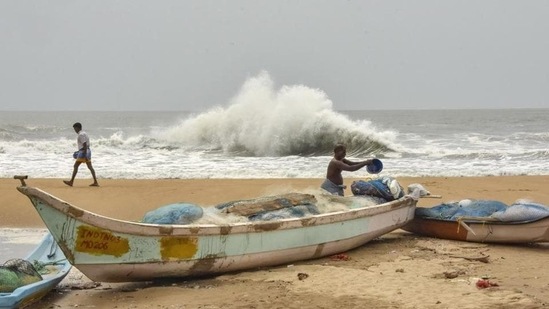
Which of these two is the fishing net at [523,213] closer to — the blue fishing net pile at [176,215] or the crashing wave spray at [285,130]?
the blue fishing net pile at [176,215]

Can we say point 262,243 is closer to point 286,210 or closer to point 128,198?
point 286,210

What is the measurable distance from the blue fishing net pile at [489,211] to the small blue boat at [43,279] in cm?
462

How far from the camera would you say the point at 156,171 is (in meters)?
16.9

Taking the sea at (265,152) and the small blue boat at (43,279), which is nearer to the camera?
the small blue boat at (43,279)

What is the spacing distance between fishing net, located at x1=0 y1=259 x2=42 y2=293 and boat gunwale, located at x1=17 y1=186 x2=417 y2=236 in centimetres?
68

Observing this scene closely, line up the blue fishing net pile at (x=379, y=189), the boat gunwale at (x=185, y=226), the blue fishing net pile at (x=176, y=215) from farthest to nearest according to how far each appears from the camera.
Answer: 1. the blue fishing net pile at (x=379, y=189)
2. the blue fishing net pile at (x=176, y=215)
3. the boat gunwale at (x=185, y=226)

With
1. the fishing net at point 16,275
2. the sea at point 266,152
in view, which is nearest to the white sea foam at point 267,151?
the sea at point 266,152

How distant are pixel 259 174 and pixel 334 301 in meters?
10.8

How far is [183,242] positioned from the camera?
240 inches

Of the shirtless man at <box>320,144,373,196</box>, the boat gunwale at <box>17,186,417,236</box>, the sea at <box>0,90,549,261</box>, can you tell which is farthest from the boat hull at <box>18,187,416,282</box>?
the sea at <box>0,90,549,261</box>

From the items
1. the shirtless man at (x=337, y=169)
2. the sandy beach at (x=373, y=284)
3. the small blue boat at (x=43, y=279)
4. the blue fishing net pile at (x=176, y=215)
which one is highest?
the shirtless man at (x=337, y=169)

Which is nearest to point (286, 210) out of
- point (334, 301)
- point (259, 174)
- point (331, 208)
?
point (331, 208)

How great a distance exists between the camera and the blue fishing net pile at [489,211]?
7716 mm

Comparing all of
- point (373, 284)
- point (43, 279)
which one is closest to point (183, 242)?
point (43, 279)
